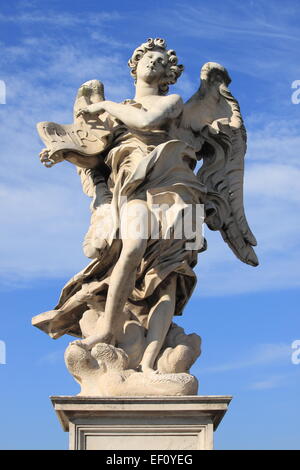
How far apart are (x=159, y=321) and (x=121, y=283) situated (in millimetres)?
532

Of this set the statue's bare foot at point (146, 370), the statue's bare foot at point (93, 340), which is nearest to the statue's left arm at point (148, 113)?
the statue's bare foot at point (93, 340)

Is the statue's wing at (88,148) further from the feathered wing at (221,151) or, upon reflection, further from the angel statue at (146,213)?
the feathered wing at (221,151)

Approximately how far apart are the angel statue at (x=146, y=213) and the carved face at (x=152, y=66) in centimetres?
1

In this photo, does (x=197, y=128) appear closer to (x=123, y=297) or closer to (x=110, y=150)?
(x=110, y=150)

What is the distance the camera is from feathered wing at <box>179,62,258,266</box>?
950 cm

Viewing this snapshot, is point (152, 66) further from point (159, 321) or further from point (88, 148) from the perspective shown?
point (159, 321)

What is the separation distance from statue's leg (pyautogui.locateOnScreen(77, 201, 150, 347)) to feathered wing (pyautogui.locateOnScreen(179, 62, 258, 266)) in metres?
1.08

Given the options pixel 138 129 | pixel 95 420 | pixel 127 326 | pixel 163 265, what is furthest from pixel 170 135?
pixel 95 420

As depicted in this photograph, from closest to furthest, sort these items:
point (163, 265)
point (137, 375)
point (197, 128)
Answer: point (137, 375) < point (163, 265) < point (197, 128)

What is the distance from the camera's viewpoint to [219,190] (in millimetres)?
9555

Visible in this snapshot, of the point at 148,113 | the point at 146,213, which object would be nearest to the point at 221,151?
the point at 148,113

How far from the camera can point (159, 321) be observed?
8.86 meters

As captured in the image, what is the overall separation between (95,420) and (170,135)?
2.76 m
